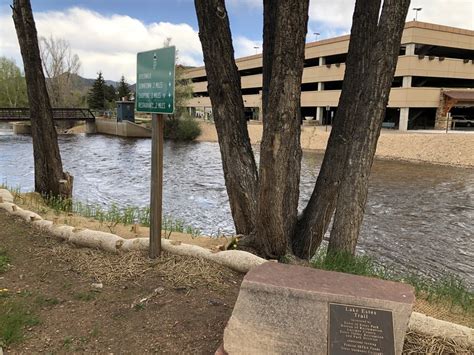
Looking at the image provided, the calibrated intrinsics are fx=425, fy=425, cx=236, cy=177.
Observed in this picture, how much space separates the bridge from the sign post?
45.0 metres

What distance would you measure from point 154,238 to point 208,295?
993 millimetres

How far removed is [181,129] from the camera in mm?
43250

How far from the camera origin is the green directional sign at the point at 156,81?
152 inches

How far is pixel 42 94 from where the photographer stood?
8.93 m

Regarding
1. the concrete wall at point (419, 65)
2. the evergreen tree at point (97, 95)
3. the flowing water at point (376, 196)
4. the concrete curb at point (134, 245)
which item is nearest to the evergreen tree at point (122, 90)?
the evergreen tree at point (97, 95)

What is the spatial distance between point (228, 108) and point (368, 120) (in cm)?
158

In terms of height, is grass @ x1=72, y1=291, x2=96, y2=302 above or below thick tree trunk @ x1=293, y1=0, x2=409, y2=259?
below

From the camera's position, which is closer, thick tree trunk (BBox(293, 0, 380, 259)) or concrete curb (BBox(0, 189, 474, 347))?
concrete curb (BBox(0, 189, 474, 347))

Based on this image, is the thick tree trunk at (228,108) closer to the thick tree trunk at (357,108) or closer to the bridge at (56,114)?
the thick tree trunk at (357,108)

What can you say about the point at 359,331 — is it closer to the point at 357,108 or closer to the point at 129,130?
the point at 357,108

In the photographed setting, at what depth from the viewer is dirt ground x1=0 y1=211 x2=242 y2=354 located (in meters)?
3.05

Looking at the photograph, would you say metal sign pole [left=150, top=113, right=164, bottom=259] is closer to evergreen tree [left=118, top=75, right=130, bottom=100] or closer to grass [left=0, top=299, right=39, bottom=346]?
grass [left=0, top=299, right=39, bottom=346]

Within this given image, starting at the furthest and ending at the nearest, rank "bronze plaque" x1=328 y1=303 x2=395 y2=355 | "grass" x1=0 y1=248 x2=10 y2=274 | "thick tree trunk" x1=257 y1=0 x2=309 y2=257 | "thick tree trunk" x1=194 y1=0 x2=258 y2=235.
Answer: "thick tree trunk" x1=194 y1=0 x2=258 y2=235
"grass" x1=0 y1=248 x2=10 y2=274
"thick tree trunk" x1=257 y1=0 x2=309 y2=257
"bronze plaque" x1=328 y1=303 x2=395 y2=355

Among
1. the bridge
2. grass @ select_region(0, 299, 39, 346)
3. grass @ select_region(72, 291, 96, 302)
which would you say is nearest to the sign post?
→ grass @ select_region(72, 291, 96, 302)
